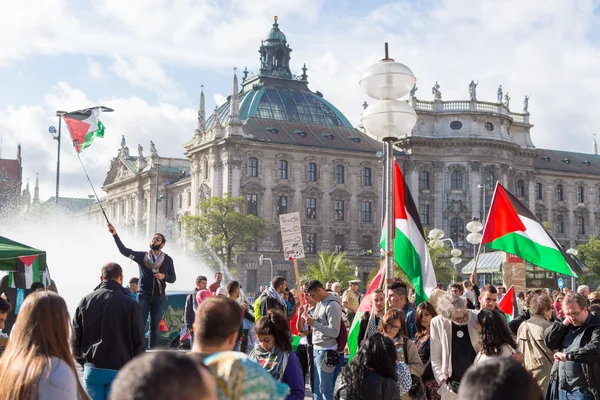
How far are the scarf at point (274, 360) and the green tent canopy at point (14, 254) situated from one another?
298 inches

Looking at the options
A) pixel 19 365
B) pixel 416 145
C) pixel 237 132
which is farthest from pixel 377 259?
pixel 19 365

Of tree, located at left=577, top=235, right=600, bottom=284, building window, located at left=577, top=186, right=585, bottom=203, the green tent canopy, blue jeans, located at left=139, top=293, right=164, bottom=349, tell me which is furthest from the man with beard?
building window, located at left=577, top=186, right=585, bottom=203

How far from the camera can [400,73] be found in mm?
11117

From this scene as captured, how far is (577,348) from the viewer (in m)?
8.65

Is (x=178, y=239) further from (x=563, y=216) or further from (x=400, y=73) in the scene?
(x=400, y=73)

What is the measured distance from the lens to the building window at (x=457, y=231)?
80750mm

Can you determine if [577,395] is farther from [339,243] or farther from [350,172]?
[350,172]

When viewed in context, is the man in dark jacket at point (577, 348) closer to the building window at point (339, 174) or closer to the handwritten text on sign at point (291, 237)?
the handwritten text on sign at point (291, 237)

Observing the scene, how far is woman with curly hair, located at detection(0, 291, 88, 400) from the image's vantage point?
4.41m

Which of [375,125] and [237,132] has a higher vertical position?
[237,132]

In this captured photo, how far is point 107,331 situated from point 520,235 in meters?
7.25

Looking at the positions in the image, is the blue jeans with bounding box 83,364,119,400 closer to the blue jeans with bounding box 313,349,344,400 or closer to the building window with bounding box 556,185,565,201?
the blue jeans with bounding box 313,349,344,400

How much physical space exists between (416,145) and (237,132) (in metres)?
16.4

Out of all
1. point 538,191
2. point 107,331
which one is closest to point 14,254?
point 107,331
